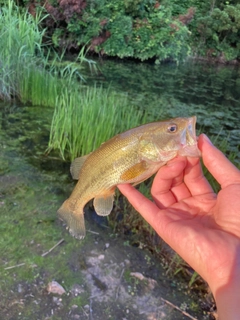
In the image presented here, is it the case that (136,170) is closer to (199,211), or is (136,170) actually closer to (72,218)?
(199,211)

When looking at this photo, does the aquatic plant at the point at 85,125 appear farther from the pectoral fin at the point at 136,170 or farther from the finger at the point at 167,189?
the pectoral fin at the point at 136,170

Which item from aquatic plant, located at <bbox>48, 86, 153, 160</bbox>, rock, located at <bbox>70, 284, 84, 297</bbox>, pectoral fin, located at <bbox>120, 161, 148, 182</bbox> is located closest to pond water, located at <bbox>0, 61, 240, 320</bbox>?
rock, located at <bbox>70, 284, 84, 297</bbox>

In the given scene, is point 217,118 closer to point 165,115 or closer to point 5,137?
point 165,115

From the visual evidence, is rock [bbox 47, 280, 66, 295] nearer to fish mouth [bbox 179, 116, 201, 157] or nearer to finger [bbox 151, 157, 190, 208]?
finger [bbox 151, 157, 190, 208]

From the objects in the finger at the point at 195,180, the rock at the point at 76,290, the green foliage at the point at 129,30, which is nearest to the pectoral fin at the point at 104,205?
the finger at the point at 195,180

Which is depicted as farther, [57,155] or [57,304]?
[57,155]

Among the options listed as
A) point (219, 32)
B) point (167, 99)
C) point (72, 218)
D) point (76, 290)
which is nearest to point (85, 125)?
point (72, 218)

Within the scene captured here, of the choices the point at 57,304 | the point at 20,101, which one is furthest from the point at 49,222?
the point at 20,101
